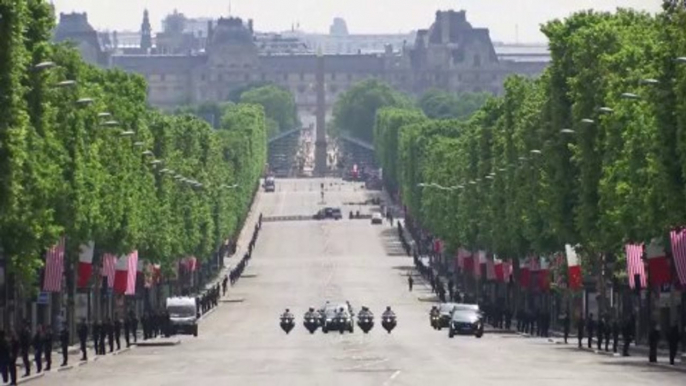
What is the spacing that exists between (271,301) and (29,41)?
93.9 metres

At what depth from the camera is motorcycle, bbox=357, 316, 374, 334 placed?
482 feet

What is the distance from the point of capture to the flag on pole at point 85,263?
12406cm

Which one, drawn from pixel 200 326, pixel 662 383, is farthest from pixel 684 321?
pixel 200 326

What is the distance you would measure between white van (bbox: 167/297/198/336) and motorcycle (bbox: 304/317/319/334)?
19.1 ft

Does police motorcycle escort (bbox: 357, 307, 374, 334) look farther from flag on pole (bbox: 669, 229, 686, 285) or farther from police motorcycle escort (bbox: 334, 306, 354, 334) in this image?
flag on pole (bbox: 669, 229, 686, 285)

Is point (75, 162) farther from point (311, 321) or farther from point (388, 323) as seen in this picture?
point (311, 321)

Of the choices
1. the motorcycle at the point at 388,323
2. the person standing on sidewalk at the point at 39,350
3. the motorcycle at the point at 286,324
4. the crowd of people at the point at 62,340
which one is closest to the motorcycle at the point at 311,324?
the motorcycle at the point at 286,324

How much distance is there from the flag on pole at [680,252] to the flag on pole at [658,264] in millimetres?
5964

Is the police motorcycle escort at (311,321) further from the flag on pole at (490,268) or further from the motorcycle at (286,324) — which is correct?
the flag on pole at (490,268)

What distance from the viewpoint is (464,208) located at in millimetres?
195500

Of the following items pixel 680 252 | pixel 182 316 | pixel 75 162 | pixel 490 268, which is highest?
pixel 75 162

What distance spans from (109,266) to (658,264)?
104 feet

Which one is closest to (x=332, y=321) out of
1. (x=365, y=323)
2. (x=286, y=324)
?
(x=365, y=323)

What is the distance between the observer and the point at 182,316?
143125 millimetres
